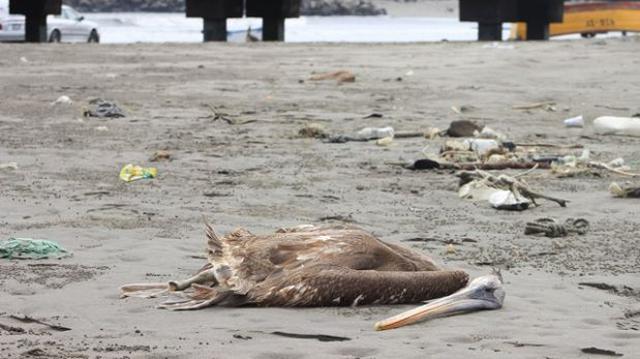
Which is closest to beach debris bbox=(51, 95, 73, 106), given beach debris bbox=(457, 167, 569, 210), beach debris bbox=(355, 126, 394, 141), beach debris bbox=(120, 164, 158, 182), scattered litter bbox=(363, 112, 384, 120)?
scattered litter bbox=(363, 112, 384, 120)

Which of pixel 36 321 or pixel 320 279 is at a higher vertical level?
pixel 320 279

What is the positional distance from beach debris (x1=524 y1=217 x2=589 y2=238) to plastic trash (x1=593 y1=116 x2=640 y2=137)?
4.56 m

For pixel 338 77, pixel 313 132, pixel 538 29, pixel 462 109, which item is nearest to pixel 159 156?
pixel 313 132

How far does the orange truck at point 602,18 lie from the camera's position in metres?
38.4

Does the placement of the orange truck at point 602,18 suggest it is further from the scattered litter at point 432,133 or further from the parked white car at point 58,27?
the scattered litter at point 432,133

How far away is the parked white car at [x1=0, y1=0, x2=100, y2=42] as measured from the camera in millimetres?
31516

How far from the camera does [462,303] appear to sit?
4.84m

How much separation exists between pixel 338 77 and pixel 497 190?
9.04m

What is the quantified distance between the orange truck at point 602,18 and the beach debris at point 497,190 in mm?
30297

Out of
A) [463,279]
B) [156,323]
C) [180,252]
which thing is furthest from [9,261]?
[463,279]

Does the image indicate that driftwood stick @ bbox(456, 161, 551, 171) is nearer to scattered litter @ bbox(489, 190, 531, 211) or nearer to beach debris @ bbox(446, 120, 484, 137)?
scattered litter @ bbox(489, 190, 531, 211)

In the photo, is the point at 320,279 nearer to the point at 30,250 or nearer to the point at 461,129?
the point at 30,250

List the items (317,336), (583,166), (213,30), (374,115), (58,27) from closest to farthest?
(317,336), (583,166), (374,115), (213,30), (58,27)

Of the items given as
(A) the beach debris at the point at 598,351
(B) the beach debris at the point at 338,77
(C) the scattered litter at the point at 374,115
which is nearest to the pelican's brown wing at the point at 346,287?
(A) the beach debris at the point at 598,351
